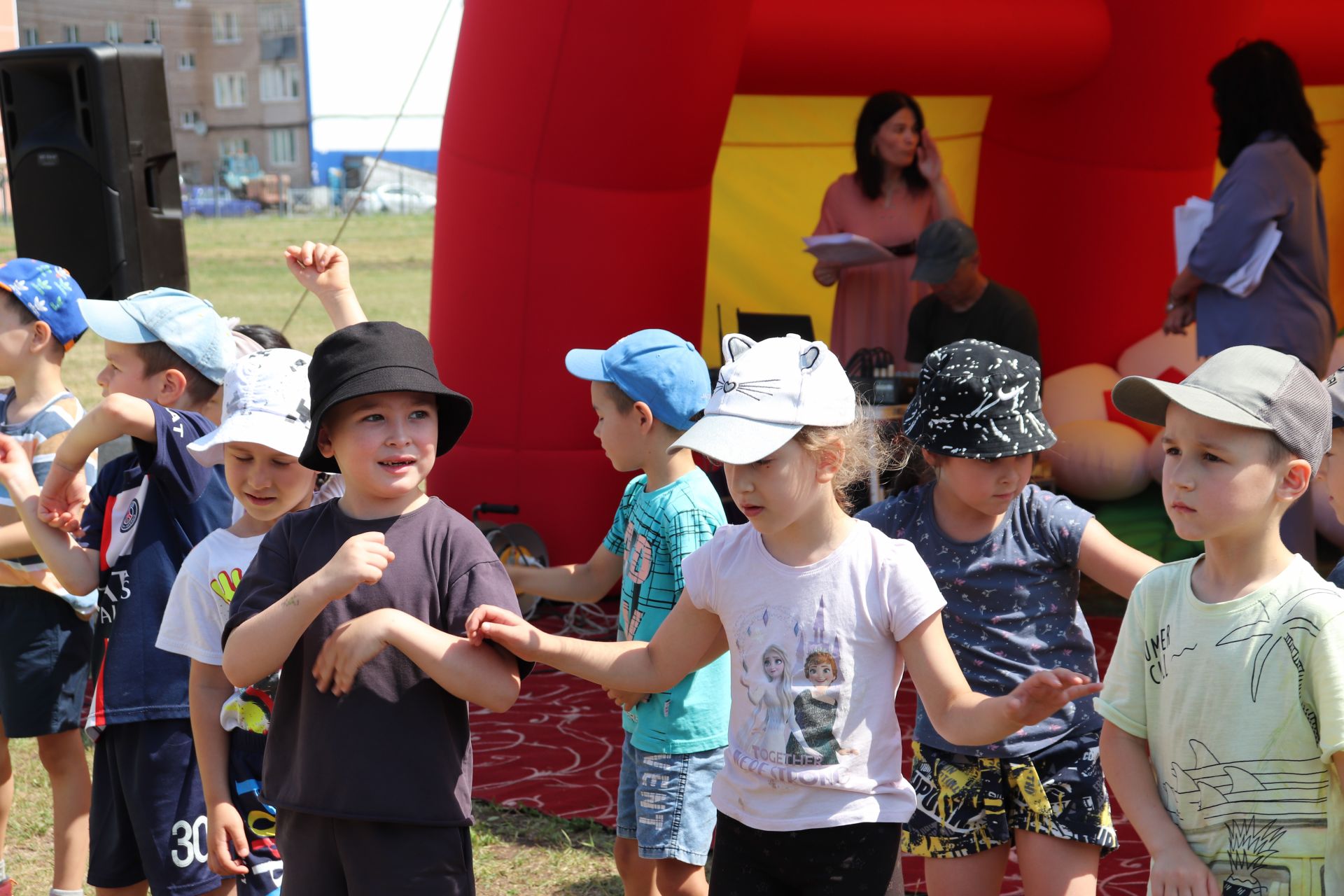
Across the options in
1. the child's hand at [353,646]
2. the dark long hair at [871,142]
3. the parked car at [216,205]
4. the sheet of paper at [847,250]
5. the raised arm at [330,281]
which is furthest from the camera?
the parked car at [216,205]

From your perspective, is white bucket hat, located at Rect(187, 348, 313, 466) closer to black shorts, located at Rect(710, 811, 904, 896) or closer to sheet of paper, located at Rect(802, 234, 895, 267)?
black shorts, located at Rect(710, 811, 904, 896)

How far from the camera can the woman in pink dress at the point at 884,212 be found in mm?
6109

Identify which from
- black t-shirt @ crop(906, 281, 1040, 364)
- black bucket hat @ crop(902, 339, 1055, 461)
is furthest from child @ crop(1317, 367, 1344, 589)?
black t-shirt @ crop(906, 281, 1040, 364)

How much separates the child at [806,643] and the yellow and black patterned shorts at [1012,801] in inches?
14.5

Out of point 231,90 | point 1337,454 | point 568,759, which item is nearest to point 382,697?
point 1337,454

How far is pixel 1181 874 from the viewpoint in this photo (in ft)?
6.28

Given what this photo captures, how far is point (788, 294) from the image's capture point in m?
7.71

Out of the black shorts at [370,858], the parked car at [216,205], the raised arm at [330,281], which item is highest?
the parked car at [216,205]

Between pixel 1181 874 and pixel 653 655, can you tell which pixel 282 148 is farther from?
pixel 1181 874

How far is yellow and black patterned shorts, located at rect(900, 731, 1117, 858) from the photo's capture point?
2482mm

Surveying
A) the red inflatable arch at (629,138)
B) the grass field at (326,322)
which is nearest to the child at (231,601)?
the grass field at (326,322)

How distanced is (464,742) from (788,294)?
576cm

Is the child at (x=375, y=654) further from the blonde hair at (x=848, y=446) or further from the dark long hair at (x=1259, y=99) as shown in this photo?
the dark long hair at (x=1259, y=99)

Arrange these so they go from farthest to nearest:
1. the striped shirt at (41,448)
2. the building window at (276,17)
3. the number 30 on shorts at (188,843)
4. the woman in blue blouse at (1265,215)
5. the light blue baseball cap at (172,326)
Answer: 1. the building window at (276,17)
2. the woman in blue blouse at (1265,215)
3. the striped shirt at (41,448)
4. the light blue baseball cap at (172,326)
5. the number 30 on shorts at (188,843)
